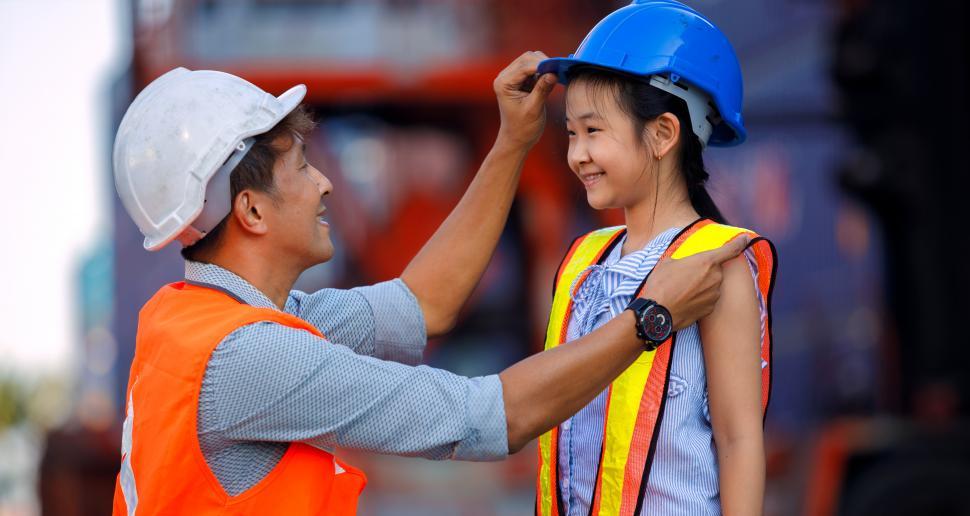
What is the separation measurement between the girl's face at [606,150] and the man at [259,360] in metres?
0.25

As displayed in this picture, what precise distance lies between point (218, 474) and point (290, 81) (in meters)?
6.89

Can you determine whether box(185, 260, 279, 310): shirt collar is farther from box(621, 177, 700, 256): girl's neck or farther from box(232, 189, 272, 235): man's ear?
box(621, 177, 700, 256): girl's neck

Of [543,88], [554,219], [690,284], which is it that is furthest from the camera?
[554,219]

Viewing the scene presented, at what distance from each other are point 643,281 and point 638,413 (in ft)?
0.83

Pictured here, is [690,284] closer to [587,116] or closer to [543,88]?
[587,116]

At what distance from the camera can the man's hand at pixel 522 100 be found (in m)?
2.66

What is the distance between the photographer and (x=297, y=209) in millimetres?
2441

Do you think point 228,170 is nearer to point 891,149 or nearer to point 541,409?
point 541,409

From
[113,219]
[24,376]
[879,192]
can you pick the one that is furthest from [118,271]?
[879,192]

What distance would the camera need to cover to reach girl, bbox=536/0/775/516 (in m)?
2.18

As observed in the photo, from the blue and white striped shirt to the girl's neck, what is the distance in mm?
45

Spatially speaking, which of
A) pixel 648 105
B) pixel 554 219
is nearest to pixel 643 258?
pixel 648 105

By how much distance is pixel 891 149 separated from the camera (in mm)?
7168

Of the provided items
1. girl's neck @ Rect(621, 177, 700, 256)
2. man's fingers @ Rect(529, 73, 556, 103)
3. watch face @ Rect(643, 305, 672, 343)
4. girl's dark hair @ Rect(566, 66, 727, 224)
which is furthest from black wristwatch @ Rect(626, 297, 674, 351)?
man's fingers @ Rect(529, 73, 556, 103)
